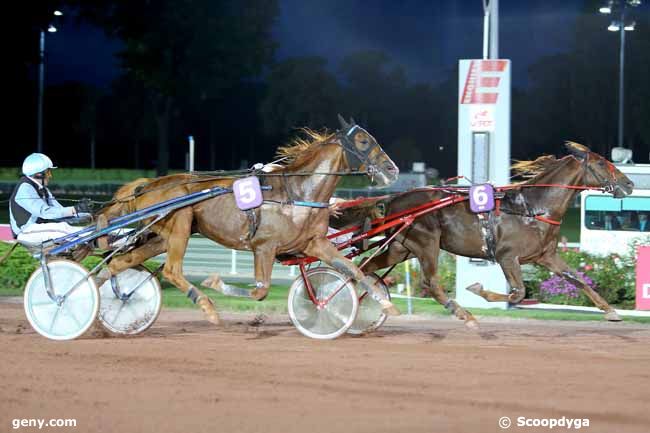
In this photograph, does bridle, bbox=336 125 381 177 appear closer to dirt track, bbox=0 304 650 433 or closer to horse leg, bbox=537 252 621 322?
dirt track, bbox=0 304 650 433

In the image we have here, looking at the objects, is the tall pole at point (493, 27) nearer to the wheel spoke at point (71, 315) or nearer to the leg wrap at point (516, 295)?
the leg wrap at point (516, 295)

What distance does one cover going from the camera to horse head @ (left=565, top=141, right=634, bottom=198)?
9945 mm

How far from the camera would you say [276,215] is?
360 inches

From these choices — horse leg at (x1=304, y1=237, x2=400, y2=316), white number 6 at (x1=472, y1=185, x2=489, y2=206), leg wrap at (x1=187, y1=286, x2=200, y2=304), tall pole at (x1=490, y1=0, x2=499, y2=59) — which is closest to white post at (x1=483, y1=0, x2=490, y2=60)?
tall pole at (x1=490, y1=0, x2=499, y2=59)

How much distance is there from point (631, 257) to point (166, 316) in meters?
6.51

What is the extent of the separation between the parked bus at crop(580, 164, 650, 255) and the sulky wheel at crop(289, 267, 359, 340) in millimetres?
8482

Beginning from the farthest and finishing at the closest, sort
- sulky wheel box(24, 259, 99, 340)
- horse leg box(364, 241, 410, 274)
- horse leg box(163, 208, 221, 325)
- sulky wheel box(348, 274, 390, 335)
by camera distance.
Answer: horse leg box(364, 241, 410, 274) → sulky wheel box(348, 274, 390, 335) → horse leg box(163, 208, 221, 325) → sulky wheel box(24, 259, 99, 340)

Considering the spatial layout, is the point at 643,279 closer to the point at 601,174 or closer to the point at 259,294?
the point at 601,174

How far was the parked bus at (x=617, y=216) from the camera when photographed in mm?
16859

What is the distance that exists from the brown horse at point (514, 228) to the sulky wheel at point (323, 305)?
3.75 feet

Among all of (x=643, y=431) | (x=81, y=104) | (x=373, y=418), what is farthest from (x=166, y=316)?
(x=81, y=104)

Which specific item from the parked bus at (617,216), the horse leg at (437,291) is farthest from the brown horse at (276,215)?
the parked bus at (617,216)

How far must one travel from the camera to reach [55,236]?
29.8 feet

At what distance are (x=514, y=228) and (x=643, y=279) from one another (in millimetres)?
3381
